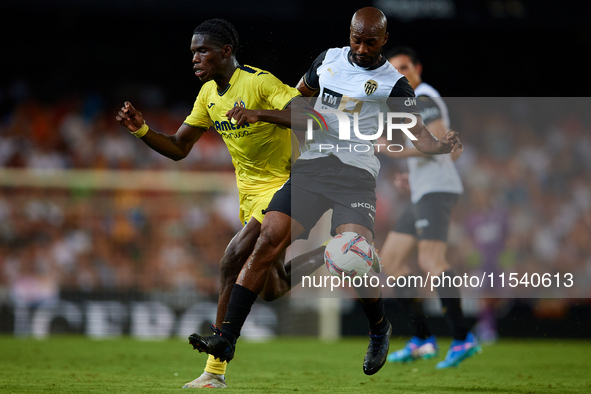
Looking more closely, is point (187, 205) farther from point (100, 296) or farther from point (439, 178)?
point (439, 178)

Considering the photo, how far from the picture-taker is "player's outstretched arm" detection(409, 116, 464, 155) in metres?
4.77

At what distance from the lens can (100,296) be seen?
1080 cm

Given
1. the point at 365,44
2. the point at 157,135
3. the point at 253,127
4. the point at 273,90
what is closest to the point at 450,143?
the point at 365,44

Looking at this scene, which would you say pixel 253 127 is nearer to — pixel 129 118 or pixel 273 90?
pixel 273 90

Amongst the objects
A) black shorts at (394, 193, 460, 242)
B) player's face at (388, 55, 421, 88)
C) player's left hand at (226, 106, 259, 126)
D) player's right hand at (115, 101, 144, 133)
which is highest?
player's face at (388, 55, 421, 88)

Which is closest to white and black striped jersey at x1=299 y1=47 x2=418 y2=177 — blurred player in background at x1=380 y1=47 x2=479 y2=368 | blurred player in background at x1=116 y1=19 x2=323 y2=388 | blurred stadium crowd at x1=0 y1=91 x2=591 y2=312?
blurred player in background at x1=116 y1=19 x2=323 y2=388

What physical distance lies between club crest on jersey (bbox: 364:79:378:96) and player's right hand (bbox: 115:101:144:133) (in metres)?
1.52

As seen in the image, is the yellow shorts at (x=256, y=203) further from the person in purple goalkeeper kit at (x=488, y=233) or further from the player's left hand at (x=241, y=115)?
the person in purple goalkeeper kit at (x=488, y=233)

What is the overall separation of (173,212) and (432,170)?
5.92 m

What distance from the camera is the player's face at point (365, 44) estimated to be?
4.71 m

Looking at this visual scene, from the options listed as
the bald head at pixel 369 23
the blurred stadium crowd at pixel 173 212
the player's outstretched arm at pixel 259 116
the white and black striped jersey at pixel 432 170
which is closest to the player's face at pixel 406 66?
the white and black striped jersey at pixel 432 170

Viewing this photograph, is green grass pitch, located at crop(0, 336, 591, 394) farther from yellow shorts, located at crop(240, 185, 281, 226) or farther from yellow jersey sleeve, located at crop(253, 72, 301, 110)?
yellow jersey sleeve, located at crop(253, 72, 301, 110)

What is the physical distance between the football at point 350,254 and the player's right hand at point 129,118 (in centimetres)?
154

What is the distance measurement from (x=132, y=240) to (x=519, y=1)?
781cm
